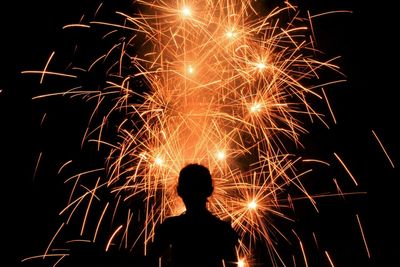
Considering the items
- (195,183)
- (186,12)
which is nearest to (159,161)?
(186,12)

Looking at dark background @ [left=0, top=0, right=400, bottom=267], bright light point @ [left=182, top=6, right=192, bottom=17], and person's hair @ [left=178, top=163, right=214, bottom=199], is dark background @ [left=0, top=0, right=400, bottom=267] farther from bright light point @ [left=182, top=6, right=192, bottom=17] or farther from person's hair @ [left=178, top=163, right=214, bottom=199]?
person's hair @ [left=178, top=163, right=214, bottom=199]

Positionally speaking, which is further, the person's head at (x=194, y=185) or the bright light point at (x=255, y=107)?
the bright light point at (x=255, y=107)

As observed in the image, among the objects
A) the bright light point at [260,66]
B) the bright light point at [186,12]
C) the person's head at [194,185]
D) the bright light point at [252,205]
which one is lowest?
the person's head at [194,185]

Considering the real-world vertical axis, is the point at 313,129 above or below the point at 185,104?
above

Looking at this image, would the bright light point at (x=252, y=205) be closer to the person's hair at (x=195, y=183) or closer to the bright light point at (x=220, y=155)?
the bright light point at (x=220, y=155)

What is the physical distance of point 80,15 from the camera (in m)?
3.33

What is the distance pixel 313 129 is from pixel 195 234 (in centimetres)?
255

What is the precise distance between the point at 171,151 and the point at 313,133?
158 cm

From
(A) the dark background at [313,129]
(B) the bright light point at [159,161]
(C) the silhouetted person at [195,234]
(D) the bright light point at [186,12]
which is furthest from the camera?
(A) the dark background at [313,129]

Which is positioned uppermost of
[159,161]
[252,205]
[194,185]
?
[159,161]

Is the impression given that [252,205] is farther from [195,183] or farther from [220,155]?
[195,183]

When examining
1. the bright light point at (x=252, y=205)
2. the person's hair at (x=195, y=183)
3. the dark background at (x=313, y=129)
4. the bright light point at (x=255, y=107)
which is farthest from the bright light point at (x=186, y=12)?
the person's hair at (x=195, y=183)

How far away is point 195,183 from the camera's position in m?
1.56

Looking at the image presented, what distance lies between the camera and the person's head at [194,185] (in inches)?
61.2
